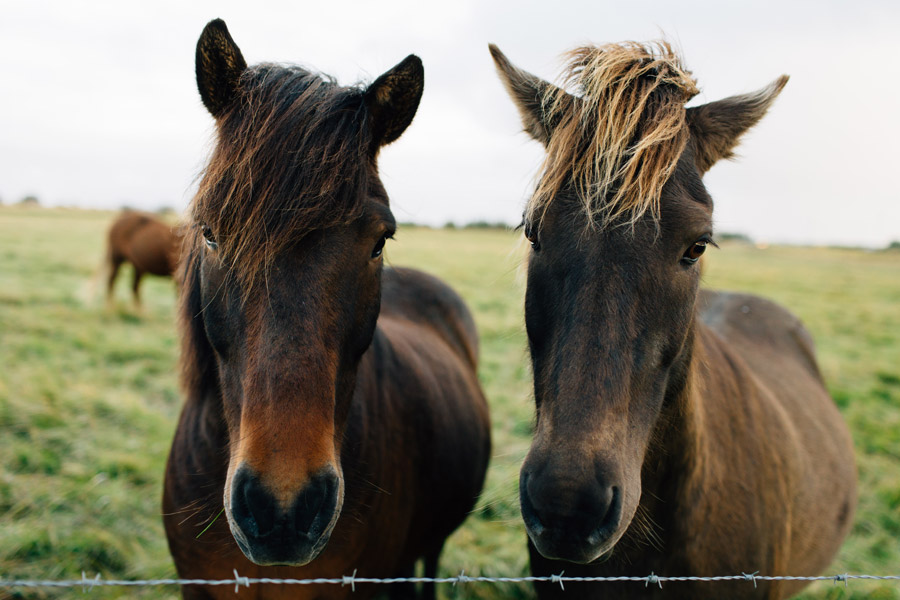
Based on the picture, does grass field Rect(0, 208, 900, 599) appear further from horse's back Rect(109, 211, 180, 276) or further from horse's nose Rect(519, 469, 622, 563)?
horse's back Rect(109, 211, 180, 276)

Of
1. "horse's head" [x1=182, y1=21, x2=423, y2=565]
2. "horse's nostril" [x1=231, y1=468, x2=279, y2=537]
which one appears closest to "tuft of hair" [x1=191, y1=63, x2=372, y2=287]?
"horse's head" [x1=182, y1=21, x2=423, y2=565]

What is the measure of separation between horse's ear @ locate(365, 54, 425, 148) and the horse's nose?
1380 mm

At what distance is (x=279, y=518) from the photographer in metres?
1.45

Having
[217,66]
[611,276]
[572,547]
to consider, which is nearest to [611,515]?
[572,547]

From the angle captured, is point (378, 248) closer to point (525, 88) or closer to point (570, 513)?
point (525, 88)

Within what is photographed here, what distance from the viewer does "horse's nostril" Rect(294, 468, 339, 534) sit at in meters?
1.48

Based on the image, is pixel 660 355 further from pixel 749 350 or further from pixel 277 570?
pixel 749 350

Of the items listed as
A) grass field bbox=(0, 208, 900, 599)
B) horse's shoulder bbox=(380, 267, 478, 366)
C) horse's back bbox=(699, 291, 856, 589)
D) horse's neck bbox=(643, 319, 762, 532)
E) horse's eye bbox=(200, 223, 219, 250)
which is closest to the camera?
horse's eye bbox=(200, 223, 219, 250)

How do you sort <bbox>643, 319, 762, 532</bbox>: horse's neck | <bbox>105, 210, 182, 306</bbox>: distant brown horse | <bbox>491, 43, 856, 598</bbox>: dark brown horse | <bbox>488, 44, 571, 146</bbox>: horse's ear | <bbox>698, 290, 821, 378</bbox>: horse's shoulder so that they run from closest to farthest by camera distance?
<bbox>491, 43, 856, 598</bbox>: dark brown horse, <bbox>643, 319, 762, 532</bbox>: horse's neck, <bbox>488, 44, 571, 146</bbox>: horse's ear, <bbox>698, 290, 821, 378</bbox>: horse's shoulder, <bbox>105, 210, 182, 306</bbox>: distant brown horse

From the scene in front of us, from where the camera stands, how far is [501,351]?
420 inches

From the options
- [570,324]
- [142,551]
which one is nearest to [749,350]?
[570,324]

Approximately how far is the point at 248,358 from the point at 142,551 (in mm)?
2957

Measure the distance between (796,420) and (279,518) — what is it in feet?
10.3

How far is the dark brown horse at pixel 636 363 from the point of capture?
1.58 m
